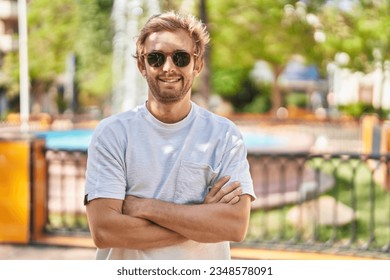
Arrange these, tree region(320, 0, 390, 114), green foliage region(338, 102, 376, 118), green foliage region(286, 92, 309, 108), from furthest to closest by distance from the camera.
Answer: green foliage region(286, 92, 309, 108)
green foliage region(338, 102, 376, 118)
tree region(320, 0, 390, 114)

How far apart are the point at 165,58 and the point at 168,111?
0.17 m

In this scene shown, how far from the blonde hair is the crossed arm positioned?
0.47 meters

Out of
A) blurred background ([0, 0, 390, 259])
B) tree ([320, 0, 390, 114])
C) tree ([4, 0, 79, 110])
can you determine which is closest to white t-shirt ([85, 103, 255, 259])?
blurred background ([0, 0, 390, 259])

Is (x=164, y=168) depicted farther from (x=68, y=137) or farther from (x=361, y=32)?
(x=361, y=32)

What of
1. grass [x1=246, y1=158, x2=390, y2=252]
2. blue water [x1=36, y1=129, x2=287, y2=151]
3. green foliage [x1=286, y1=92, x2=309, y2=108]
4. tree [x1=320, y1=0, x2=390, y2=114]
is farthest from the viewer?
green foliage [x1=286, y1=92, x2=309, y2=108]

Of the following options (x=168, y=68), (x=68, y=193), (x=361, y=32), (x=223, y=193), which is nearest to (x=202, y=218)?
(x=223, y=193)

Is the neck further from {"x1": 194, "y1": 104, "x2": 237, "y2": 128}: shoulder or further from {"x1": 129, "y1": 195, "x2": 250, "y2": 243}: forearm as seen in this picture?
{"x1": 129, "y1": 195, "x2": 250, "y2": 243}: forearm

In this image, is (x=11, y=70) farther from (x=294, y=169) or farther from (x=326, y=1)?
(x=294, y=169)

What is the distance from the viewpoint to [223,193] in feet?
6.56

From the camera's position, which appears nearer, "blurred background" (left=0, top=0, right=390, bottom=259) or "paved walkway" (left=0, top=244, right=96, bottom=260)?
"paved walkway" (left=0, top=244, right=96, bottom=260)

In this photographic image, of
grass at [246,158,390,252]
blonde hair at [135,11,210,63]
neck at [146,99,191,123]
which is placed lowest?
grass at [246,158,390,252]

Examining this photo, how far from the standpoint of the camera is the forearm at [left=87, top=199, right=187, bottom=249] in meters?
1.96
